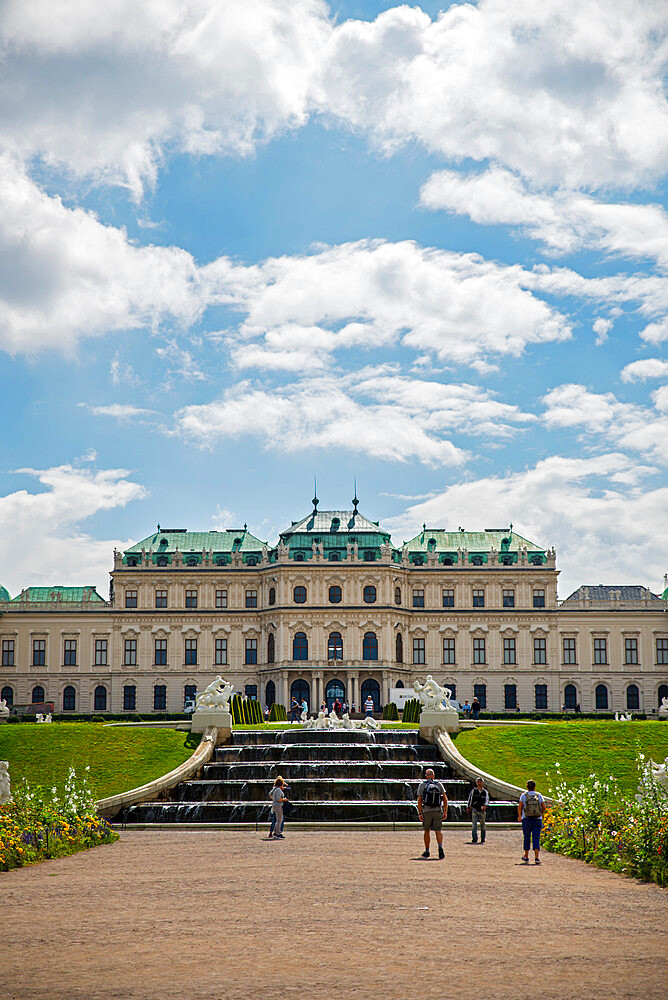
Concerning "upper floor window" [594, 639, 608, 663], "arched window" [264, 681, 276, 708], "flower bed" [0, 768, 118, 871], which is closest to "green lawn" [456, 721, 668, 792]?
"flower bed" [0, 768, 118, 871]

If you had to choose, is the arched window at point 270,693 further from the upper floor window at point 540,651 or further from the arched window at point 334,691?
the upper floor window at point 540,651

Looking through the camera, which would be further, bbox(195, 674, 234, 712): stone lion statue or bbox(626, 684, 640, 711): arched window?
bbox(626, 684, 640, 711): arched window

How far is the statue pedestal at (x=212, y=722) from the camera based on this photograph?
42.7m

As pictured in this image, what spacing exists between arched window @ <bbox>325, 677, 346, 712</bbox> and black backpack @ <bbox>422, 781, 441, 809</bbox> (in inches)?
2359

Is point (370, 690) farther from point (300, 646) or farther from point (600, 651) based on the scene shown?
point (600, 651)

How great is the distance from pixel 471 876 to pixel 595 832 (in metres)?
4.76

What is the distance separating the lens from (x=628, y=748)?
40.8 meters

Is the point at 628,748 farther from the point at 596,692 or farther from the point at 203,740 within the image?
the point at 596,692

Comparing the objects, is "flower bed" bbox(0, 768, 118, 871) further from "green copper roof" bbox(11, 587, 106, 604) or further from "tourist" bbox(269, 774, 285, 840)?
"green copper roof" bbox(11, 587, 106, 604)

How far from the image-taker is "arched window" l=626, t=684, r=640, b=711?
283ft

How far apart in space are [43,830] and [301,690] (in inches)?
2342

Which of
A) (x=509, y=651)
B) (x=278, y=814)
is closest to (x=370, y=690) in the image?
(x=509, y=651)

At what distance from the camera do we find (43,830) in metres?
24.0

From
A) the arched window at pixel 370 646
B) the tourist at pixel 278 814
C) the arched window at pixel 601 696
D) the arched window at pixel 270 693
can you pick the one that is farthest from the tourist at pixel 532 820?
the arched window at pixel 601 696
